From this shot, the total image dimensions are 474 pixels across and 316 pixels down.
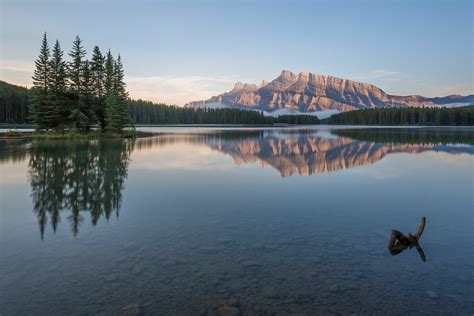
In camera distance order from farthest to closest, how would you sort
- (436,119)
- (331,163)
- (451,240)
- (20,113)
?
(436,119) < (20,113) < (331,163) < (451,240)

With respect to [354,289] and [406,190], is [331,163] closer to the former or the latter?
[406,190]

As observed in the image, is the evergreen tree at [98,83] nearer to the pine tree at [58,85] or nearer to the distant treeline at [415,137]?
the pine tree at [58,85]

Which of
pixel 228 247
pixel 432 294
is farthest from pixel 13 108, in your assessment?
pixel 432 294

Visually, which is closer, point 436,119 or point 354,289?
point 354,289

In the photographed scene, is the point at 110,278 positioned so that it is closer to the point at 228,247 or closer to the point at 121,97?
the point at 228,247

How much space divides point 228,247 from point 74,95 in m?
62.7

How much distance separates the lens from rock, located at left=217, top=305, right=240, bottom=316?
6.21 m

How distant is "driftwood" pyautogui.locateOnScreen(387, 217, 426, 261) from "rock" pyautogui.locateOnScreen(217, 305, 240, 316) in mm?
5127

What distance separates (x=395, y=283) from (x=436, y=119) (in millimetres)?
222021

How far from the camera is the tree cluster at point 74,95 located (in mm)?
60125

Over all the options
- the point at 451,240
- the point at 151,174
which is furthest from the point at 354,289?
the point at 151,174

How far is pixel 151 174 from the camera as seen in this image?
2298 cm

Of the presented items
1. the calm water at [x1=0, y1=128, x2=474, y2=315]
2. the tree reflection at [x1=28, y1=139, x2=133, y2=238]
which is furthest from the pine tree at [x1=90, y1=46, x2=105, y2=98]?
the calm water at [x1=0, y1=128, x2=474, y2=315]

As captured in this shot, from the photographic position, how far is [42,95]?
60500mm
